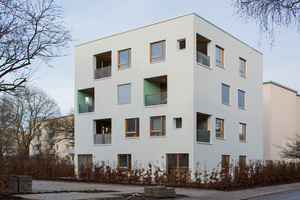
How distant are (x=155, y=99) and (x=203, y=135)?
4422mm

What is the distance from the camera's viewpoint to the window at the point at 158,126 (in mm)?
25516

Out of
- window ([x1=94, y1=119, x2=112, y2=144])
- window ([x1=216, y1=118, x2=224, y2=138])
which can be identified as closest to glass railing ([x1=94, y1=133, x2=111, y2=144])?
window ([x1=94, y1=119, x2=112, y2=144])

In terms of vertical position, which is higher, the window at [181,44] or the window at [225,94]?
the window at [181,44]

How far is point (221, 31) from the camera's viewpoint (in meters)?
27.7

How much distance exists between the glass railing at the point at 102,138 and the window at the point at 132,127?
2071 millimetres

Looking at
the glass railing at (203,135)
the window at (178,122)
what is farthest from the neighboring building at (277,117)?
the window at (178,122)

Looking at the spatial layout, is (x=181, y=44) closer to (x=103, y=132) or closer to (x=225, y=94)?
(x=225, y=94)

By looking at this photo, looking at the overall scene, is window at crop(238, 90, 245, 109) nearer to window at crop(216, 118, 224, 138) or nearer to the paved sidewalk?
window at crop(216, 118, 224, 138)

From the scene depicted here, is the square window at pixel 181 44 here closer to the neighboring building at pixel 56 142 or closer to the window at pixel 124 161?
the window at pixel 124 161

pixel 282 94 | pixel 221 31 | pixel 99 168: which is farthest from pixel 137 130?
pixel 282 94

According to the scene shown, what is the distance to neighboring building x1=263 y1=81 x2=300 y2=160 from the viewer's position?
38906mm

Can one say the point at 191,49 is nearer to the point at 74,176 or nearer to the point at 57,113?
the point at 74,176

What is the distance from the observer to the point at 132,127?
2730cm

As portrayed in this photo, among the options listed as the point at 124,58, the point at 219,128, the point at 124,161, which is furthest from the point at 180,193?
the point at 124,58
